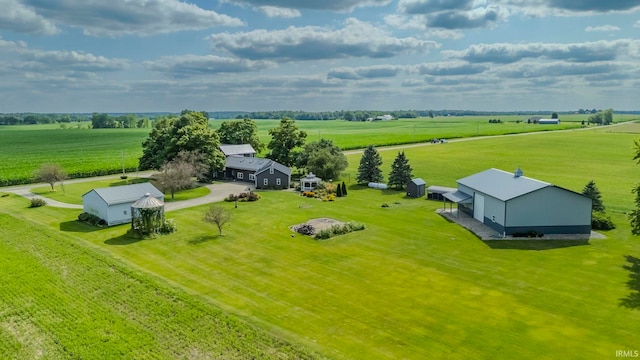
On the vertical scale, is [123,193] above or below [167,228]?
above

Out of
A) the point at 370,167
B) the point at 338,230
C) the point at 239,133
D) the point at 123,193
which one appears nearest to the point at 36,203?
the point at 123,193

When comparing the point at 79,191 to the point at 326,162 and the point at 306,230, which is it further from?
the point at 306,230

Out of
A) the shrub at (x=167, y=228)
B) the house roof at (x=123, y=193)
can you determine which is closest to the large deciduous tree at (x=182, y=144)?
the house roof at (x=123, y=193)

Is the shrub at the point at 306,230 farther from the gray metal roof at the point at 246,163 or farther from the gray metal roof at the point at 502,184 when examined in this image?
the gray metal roof at the point at 246,163

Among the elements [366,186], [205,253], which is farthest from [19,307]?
[366,186]

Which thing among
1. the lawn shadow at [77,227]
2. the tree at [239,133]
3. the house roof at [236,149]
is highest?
the tree at [239,133]

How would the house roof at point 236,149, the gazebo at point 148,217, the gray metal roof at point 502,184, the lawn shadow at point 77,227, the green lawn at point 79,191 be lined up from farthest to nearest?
the house roof at point 236,149, the green lawn at point 79,191, the lawn shadow at point 77,227, the gazebo at point 148,217, the gray metal roof at point 502,184

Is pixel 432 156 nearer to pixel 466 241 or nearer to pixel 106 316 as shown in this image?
pixel 466 241
